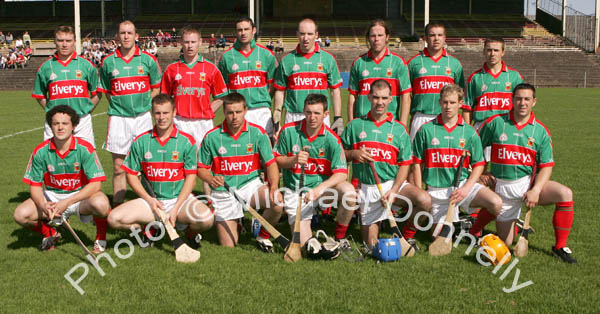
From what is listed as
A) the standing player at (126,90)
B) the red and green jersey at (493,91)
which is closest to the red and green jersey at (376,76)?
the red and green jersey at (493,91)

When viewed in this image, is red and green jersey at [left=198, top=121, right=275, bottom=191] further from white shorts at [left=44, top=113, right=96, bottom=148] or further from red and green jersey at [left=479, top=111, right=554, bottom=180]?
red and green jersey at [left=479, top=111, right=554, bottom=180]

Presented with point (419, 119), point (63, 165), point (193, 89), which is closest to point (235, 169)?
point (193, 89)

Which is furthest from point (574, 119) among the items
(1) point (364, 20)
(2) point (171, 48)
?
(1) point (364, 20)

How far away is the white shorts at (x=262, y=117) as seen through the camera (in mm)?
6328

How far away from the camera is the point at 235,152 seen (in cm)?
523

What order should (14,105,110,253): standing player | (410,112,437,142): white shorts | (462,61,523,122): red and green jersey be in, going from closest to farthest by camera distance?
(14,105,110,253): standing player → (462,61,523,122): red and green jersey → (410,112,437,142): white shorts

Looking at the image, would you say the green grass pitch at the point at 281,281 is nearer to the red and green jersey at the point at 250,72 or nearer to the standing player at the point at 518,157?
the standing player at the point at 518,157

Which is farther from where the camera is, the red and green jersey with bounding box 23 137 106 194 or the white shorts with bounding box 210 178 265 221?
the white shorts with bounding box 210 178 265 221

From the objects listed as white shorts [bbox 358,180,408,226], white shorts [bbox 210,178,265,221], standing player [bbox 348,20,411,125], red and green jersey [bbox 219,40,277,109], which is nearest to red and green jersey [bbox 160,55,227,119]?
red and green jersey [bbox 219,40,277,109]

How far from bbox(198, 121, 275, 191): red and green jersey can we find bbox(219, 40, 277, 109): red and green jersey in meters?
1.10

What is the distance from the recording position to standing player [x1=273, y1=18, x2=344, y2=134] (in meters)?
6.14

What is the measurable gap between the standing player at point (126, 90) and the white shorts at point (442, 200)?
3.12 m

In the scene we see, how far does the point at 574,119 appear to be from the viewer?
14695 millimetres

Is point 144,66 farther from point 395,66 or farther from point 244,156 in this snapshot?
point 395,66
